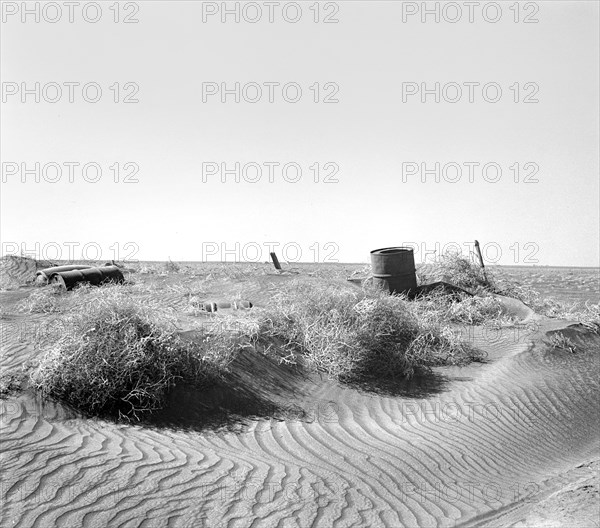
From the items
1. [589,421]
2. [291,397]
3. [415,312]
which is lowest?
[589,421]

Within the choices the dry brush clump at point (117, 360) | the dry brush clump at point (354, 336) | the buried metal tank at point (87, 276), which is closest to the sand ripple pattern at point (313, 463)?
the dry brush clump at point (117, 360)

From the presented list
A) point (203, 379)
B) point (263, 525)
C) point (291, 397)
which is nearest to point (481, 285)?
point (291, 397)

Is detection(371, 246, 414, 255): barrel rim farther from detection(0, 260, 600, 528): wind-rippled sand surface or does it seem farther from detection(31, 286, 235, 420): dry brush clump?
detection(31, 286, 235, 420): dry brush clump

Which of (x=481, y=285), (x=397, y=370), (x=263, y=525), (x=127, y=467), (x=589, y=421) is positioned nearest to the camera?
(x=263, y=525)

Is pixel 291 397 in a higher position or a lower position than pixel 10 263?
lower

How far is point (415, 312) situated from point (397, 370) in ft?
6.02

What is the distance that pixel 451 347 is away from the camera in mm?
11547

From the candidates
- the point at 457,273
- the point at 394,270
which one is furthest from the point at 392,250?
the point at 457,273

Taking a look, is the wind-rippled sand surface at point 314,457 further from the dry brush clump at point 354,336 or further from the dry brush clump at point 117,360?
the dry brush clump at point 354,336

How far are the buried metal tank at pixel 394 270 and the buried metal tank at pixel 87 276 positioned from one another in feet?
22.0

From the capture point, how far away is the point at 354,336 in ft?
34.6

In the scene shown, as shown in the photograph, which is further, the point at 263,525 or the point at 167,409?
the point at 167,409

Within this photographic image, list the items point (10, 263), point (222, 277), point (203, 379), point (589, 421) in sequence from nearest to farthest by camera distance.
Answer: point (203, 379)
point (589, 421)
point (222, 277)
point (10, 263)

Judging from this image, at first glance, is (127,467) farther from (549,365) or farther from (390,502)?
(549,365)
